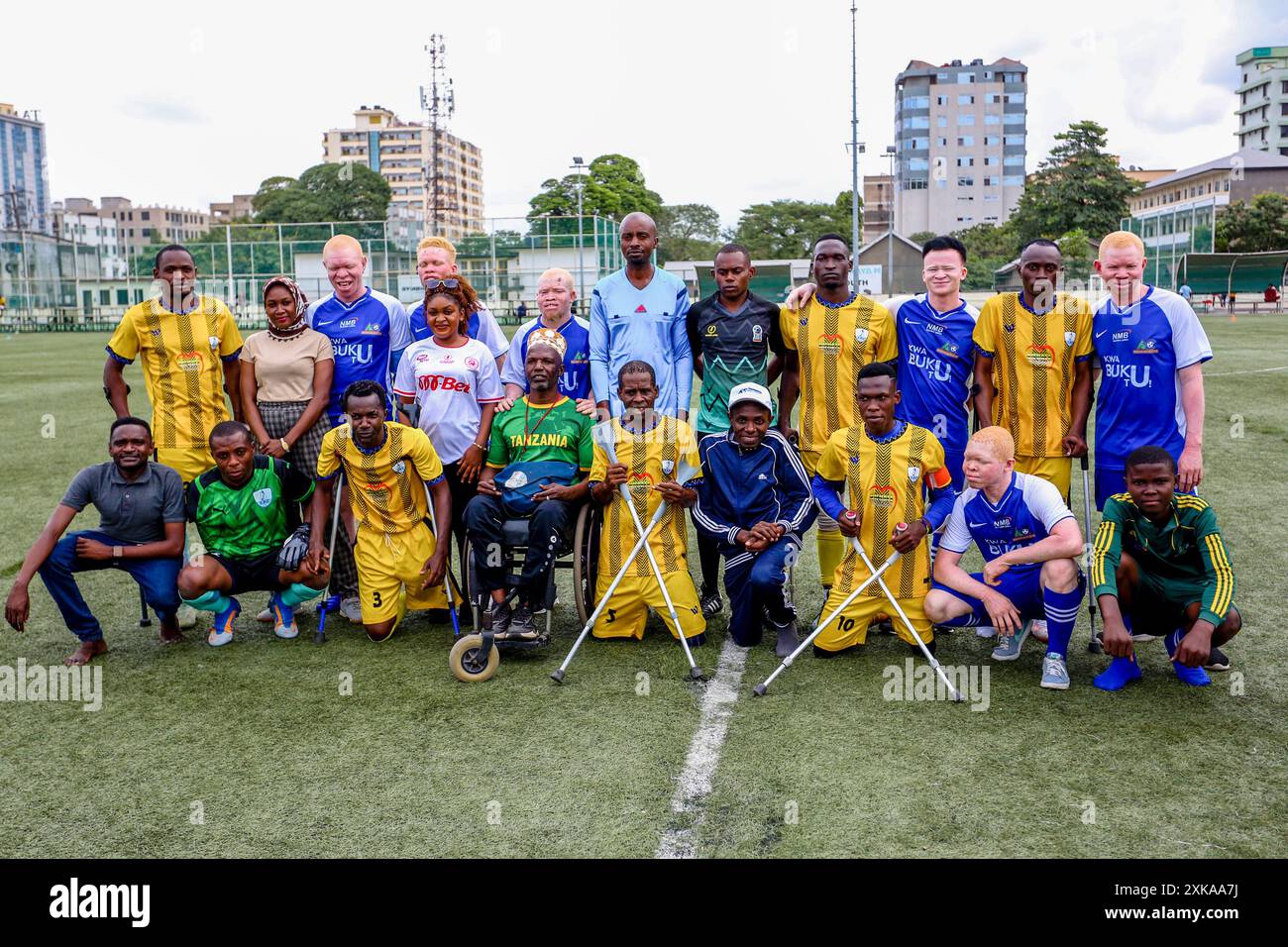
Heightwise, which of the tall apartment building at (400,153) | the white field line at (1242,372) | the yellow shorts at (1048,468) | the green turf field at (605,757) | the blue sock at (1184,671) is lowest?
the green turf field at (605,757)

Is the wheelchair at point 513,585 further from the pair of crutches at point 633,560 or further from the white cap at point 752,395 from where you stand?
the white cap at point 752,395

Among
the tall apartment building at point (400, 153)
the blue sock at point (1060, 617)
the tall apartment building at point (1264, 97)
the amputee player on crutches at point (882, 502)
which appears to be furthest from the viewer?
the tall apartment building at point (400, 153)

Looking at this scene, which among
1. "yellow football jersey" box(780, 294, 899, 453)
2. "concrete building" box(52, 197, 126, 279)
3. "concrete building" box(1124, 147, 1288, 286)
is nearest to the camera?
"yellow football jersey" box(780, 294, 899, 453)

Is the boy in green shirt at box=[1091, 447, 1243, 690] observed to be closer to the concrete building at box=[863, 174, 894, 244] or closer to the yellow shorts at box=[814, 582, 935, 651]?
the yellow shorts at box=[814, 582, 935, 651]

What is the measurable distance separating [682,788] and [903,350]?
2880mm

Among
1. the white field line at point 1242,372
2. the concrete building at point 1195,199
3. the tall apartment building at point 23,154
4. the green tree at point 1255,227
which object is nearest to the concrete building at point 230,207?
the tall apartment building at point 23,154

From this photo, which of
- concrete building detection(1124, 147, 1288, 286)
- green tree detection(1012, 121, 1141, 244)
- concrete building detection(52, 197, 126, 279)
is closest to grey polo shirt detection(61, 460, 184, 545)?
concrete building detection(1124, 147, 1288, 286)

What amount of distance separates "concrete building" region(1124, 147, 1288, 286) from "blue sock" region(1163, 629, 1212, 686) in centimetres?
4117

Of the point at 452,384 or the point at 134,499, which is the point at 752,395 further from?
the point at 134,499

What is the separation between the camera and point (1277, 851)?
3371 mm

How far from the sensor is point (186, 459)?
20.0 ft

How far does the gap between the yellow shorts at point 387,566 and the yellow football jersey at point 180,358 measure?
1131 mm

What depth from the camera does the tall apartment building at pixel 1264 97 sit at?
93812mm

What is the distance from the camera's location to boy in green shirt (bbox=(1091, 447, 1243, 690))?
470 centimetres
